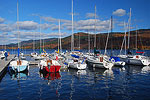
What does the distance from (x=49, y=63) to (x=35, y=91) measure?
11.0 meters

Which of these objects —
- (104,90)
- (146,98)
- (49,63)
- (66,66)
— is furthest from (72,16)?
(146,98)

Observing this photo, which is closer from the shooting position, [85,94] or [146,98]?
[146,98]

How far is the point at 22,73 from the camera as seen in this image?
2641cm

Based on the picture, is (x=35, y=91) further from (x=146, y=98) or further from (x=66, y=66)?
(x=66, y=66)

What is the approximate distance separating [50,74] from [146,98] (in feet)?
52.5

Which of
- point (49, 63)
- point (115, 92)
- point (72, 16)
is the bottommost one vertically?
point (115, 92)

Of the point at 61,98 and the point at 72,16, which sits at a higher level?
the point at 72,16

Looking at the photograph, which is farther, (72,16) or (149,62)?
(72,16)

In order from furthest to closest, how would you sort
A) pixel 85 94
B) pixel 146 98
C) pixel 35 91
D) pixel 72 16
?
pixel 72 16 < pixel 35 91 < pixel 85 94 < pixel 146 98

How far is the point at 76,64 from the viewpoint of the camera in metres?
30.5

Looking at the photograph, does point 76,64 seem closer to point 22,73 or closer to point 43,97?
point 22,73

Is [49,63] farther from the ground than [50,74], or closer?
farther from the ground

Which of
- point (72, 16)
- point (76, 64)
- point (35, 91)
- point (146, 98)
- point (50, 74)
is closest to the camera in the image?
point (146, 98)

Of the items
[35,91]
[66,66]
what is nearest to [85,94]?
[35,91]
